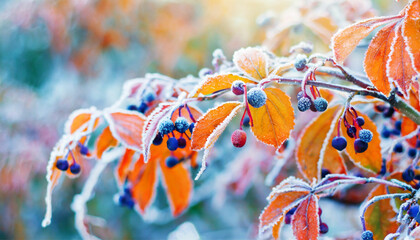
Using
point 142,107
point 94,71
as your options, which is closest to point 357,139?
point 142,107

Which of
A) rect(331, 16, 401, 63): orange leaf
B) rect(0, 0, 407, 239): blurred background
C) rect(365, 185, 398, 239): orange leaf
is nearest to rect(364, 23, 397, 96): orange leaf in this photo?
rect(331, 16, 401, 63): orange leaf

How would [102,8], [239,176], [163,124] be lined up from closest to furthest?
[163,124]
[239,176]
[102,8]

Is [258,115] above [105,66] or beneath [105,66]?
beneath

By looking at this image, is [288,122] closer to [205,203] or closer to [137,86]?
[137,86]

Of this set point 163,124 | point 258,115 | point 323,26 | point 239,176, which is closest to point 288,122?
point 258,115

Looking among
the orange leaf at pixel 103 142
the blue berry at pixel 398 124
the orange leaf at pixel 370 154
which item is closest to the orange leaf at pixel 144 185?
the orange leaf at pixel 103 142

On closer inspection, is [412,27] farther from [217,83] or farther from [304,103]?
[217,83]
